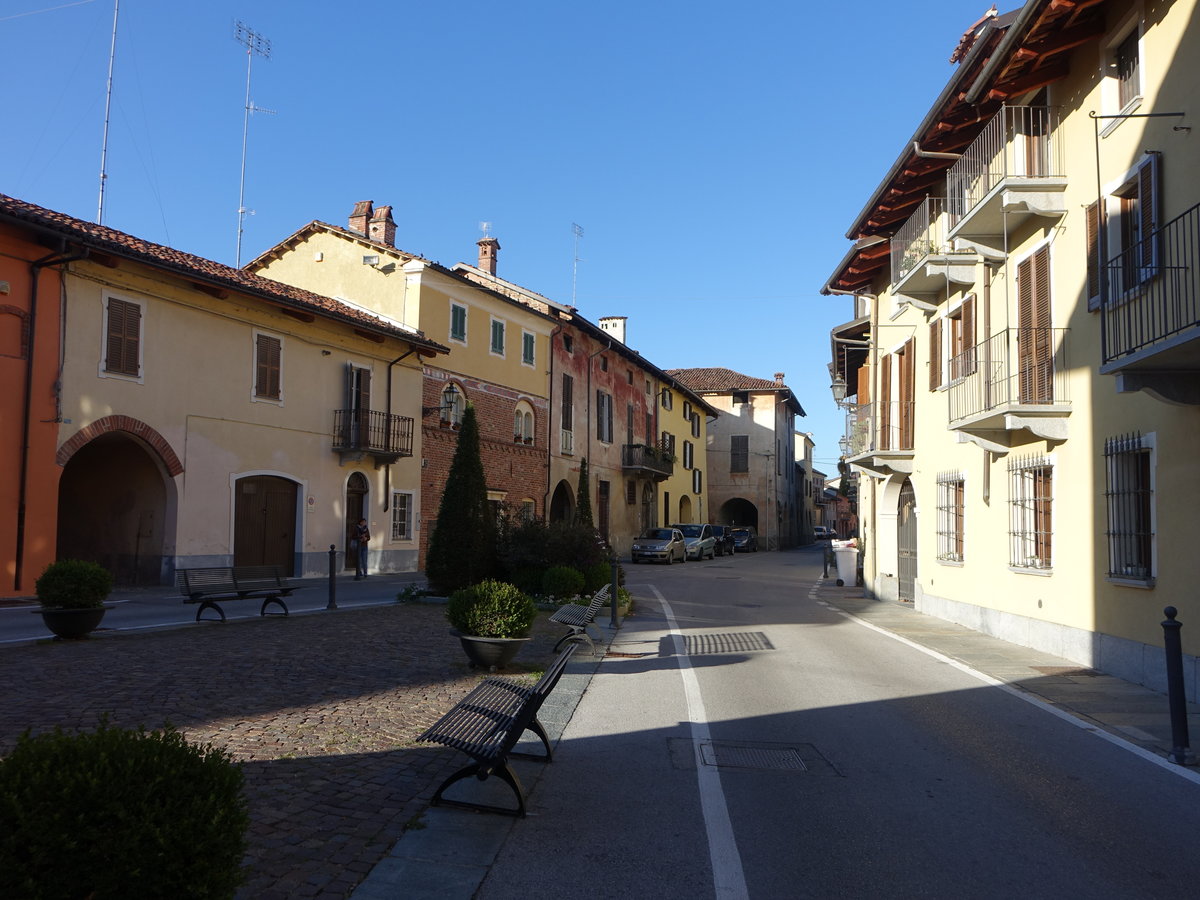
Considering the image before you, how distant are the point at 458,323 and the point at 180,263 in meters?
11.1

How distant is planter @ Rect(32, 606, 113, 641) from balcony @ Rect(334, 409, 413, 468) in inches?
551

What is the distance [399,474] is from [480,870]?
23.4 metres

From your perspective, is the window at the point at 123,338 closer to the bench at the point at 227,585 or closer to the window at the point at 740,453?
the bench at the point at 227,585

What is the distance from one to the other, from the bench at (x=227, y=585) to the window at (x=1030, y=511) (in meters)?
10.8

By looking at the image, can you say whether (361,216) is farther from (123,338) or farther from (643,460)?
(643,460)

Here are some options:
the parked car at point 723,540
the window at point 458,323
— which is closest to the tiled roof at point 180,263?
the window at point 458,323

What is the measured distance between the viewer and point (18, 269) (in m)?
16.7

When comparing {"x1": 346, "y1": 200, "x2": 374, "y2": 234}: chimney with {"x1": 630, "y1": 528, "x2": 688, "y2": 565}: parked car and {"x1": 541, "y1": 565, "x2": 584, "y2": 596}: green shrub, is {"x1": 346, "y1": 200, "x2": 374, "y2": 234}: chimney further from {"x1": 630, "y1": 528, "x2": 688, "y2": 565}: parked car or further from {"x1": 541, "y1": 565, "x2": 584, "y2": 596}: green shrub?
{"x1": 541, "y1": 565, "x2": 584, "y2": 596}: green shrub

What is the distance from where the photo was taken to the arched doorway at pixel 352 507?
Result: 83.5 ft

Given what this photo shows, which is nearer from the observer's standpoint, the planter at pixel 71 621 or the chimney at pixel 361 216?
the planter at pixel 71 621

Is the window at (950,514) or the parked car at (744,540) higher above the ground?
the window at (950,514)

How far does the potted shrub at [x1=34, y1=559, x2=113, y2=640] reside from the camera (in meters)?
10.6

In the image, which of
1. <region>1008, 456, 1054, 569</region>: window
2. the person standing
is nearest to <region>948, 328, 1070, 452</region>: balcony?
<region>1008, 456, 1054, 569</region>: window

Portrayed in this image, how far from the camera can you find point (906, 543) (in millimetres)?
20531
